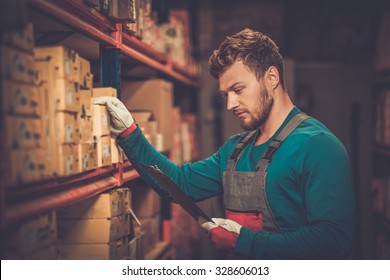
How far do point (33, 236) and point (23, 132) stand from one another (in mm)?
348

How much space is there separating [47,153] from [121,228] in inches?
32.4

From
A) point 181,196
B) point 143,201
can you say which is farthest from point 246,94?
point 143,201

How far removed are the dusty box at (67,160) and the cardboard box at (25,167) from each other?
87mm

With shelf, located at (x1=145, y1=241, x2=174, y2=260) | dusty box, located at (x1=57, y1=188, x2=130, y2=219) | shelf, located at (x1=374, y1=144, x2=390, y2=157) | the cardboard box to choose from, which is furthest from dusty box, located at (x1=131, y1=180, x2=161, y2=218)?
shelf, located at (x1=374, y1=144, x2=390, y2=157)

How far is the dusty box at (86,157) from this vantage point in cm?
182

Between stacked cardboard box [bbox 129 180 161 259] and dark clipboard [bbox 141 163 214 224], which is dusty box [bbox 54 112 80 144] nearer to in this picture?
dark clipboard [bbox 141 163 214 224]

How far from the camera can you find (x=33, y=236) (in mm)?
1541

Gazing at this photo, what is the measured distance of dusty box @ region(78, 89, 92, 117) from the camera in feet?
6.00

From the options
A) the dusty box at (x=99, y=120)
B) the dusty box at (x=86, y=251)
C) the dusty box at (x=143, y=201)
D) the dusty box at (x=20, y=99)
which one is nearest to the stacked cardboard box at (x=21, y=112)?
the dusty box at (x=20, y=99)

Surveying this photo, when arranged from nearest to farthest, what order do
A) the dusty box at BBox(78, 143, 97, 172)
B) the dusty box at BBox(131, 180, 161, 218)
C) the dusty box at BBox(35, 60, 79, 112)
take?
1. the dusty box at BBox(35, 60, 79, 112)
2. the dusty box at BBox(78, 143, 97, 172)
3. the dusty box at BBox(131, 180, 161, 218)

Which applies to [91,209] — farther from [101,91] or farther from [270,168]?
[270,168]

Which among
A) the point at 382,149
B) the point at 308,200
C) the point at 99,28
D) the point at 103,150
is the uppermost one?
the point at 99,28
